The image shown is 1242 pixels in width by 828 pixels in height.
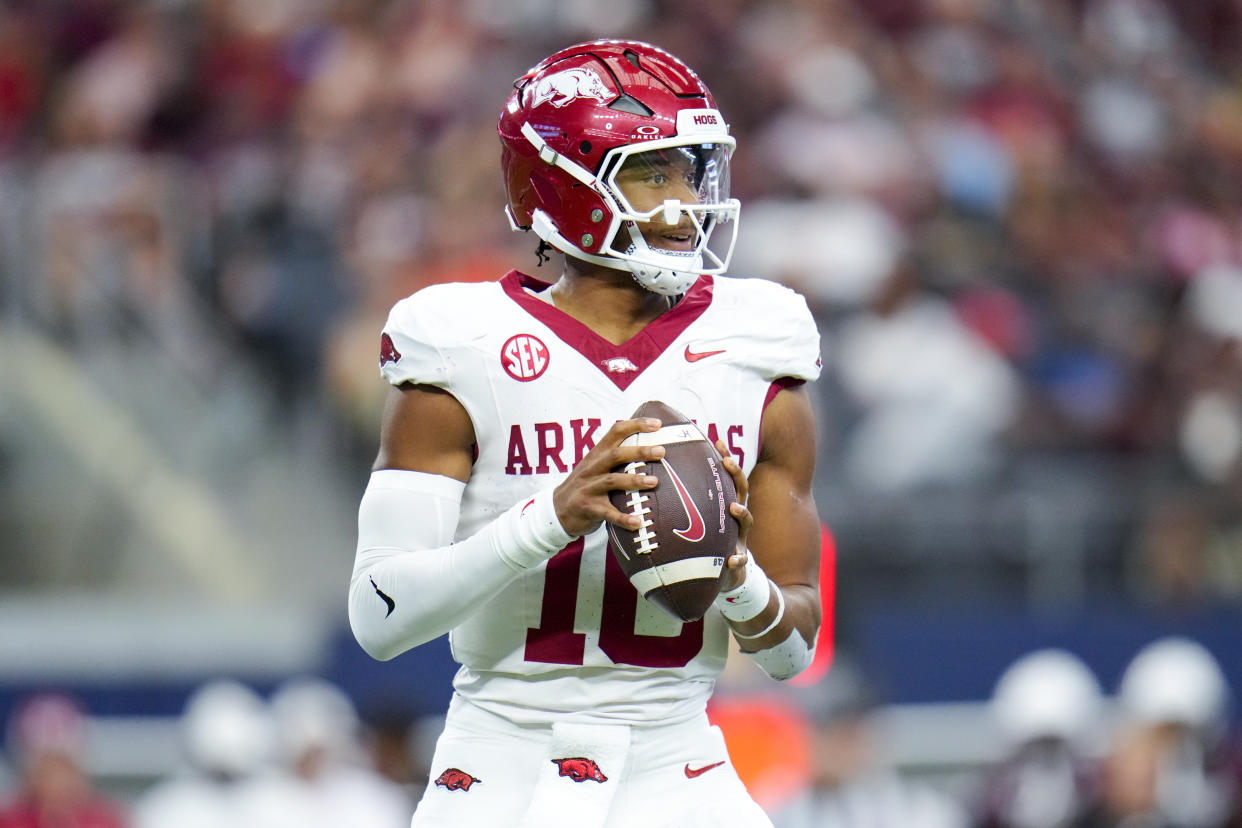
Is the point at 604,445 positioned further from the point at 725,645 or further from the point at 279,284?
the point at 279,284

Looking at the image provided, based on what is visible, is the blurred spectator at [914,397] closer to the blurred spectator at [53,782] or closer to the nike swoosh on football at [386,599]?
the blurred spectator at [53,782]

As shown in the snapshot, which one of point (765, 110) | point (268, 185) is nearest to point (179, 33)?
point (268, 185)

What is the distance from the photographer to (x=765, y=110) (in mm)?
10250

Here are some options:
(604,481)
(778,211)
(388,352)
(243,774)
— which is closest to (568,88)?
(388,352)

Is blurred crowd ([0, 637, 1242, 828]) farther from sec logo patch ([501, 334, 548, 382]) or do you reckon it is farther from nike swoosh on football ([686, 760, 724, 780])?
sec logo patch ([501, 334, 548, 382])

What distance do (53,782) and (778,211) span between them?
4189mm

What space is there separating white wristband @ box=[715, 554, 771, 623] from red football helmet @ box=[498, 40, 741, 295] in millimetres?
527

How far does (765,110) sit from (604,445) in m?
7.39

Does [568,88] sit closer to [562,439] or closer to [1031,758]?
[562,439]

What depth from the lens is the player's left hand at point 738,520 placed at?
3133 millimetres

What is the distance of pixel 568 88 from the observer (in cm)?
346

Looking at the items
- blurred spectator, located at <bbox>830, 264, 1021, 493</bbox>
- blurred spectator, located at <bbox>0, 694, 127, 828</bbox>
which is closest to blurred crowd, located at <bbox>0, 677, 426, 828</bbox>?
blurred spectator, located at <bbox>0, 694, 127, 828</bbox>

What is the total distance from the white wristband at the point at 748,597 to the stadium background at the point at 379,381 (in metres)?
4.57

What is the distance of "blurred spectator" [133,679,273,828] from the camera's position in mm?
7855
